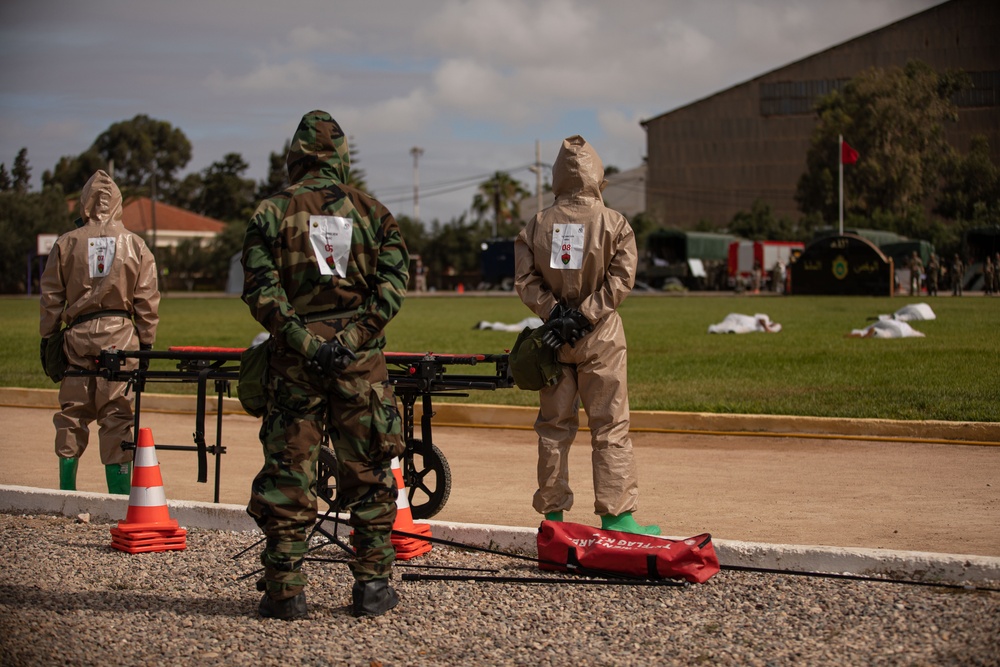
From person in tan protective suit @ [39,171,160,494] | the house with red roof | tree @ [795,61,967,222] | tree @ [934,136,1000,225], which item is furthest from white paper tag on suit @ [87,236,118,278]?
the house with red roof

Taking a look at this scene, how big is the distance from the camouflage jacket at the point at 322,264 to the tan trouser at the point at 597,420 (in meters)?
1.26

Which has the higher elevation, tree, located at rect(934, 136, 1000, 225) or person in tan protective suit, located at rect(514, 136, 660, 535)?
tree, located at rect(934, 136, 1000, 225)

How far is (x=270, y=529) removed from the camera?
4.95 metres

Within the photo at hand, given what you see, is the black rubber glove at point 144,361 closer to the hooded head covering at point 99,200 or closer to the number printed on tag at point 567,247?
the hooded head covering at point 99,200

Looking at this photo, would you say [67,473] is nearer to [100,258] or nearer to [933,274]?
[100,258]

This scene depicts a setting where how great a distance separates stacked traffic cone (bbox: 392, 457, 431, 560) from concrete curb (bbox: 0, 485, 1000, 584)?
0.10 metres

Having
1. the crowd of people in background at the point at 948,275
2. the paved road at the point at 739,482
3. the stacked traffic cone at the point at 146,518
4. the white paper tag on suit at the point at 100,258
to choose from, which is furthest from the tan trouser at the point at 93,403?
the crowd of people in background at the point at 948,275

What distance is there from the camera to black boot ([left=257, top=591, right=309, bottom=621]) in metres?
4.93

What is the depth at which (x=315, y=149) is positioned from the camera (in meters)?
5.20

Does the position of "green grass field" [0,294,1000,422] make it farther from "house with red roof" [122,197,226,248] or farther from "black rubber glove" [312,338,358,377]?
"house with red roof" [122,197,226,248]

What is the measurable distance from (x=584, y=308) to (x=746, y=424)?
5.29 m

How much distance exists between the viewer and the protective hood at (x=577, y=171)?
20.1 feet

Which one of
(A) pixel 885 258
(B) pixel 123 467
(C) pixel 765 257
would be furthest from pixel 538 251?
(C) pixel 765 257

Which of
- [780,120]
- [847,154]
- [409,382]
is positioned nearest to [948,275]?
[847,154]
